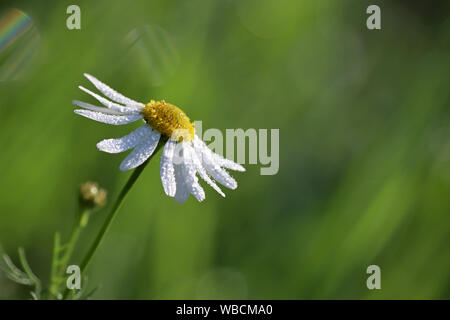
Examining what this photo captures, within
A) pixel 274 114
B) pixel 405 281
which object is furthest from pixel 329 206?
pixel 274 114

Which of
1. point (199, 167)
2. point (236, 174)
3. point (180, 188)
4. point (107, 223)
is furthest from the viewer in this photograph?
point (236, 174)

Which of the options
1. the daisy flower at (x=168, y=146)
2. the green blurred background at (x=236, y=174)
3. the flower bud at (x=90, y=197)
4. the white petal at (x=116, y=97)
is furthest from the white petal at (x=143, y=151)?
the green blurred background at (x=236, y=174)

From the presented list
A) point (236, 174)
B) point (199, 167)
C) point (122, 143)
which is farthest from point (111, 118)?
point (236, 174)

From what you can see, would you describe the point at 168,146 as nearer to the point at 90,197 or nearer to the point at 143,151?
the point at 143,151

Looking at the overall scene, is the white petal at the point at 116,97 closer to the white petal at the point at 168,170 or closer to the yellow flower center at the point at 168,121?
the yellow flower center at the point at 168,121

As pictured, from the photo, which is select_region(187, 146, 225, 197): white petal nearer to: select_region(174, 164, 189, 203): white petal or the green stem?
select_region(174, 164, 189, 203): white petal

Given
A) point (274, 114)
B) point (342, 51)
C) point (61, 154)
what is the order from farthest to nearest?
point (342, 51) → point (274, 114) → point (61, 154)
